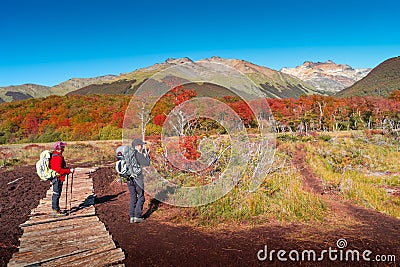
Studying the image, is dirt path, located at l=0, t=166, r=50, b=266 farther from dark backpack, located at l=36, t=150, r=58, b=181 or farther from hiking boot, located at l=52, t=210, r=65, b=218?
dark backpack, located at l=36, t=150, r=58, b=181

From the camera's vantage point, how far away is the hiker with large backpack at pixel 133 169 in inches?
237

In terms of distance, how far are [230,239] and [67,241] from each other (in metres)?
2.86

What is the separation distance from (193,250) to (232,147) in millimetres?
5012

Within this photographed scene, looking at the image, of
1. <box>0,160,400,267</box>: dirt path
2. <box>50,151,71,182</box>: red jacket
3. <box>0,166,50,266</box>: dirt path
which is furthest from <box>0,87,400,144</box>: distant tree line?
<box>50,151,71,182</box>: red jacket

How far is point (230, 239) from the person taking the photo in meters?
5.30

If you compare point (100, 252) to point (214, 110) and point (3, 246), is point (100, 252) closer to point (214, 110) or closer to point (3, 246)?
point (3, 246)

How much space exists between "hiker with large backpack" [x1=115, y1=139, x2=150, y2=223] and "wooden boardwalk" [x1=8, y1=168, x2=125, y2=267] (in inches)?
28.7

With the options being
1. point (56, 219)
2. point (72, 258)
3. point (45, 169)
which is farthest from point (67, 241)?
point (45, 169)

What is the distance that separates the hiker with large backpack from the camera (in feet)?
19.8

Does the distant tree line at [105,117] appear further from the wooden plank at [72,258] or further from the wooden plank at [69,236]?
the wooden plank at [72,258]

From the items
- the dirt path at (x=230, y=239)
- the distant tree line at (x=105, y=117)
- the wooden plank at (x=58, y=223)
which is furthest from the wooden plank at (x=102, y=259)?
the distant tree line at (x=105, y=117)

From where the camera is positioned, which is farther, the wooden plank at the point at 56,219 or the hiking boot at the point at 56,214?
the hiking boot at the point at 56,214

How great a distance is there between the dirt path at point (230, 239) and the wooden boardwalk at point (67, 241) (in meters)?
0.25

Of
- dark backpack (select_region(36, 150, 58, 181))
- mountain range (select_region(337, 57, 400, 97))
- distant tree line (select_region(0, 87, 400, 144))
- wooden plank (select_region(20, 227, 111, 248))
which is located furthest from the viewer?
mountain range (select_region(337, 57, 400, 97))
